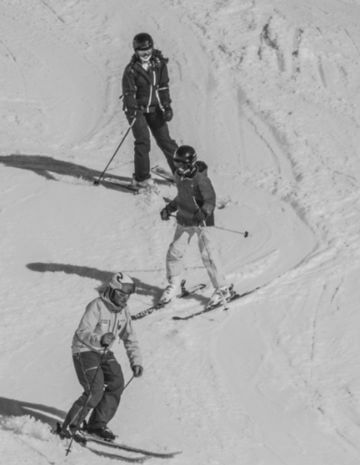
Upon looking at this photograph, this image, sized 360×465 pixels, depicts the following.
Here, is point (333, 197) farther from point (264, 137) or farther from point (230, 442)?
point (230, 442)

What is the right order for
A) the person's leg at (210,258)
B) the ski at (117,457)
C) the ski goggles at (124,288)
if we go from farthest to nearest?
the person's leg at (210,258)
the ski at (117,457)
the ski goggles at (124,288)

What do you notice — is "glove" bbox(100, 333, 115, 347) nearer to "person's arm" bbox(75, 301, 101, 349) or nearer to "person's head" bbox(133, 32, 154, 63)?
"person's arm" bbox(75, 301, 101, 349)

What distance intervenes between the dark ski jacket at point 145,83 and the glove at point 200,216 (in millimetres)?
3232

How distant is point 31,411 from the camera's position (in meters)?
12.9

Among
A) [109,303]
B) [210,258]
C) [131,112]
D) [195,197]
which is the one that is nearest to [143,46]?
[131,112]

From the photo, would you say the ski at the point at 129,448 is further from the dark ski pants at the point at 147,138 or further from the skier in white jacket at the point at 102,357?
the dark ski pants at the point at 147,138

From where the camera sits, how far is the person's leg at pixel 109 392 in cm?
1198

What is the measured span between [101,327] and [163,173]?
7.09 metres

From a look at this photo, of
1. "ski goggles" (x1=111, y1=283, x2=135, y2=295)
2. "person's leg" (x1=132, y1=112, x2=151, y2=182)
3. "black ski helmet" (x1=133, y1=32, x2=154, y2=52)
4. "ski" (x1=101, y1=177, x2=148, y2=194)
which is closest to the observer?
"ski goggles" (x1=111, y1=283, x2=135, y2=295)

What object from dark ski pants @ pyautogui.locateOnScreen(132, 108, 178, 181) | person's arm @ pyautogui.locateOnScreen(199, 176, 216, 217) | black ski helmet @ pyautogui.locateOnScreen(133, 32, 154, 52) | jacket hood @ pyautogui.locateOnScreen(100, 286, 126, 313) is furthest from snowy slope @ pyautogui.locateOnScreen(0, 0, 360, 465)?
black ski helmet @ pyautogui.locateOnScreen(133, 32, 154, 52)

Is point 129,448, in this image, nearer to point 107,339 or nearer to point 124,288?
point 107,339

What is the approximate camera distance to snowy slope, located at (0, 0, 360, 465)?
12.7 m

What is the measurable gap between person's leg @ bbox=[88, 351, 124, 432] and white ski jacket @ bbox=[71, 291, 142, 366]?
6.4 inches

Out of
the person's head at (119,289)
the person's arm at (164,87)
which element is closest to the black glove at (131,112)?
the person's arm at (164,87)
